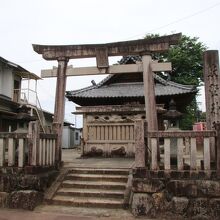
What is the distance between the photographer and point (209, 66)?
795 centimetres

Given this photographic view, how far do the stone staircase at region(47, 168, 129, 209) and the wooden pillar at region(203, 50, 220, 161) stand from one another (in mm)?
2827

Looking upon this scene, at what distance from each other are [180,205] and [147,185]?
2.80 feet

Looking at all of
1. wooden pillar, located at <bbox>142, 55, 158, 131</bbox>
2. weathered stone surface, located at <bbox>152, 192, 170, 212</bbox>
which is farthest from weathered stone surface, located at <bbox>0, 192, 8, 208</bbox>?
wooden pillar, located at <bbox>142, 55, 158, 131</bbox>

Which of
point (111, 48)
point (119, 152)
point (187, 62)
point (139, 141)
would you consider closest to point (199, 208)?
point (139, 141)

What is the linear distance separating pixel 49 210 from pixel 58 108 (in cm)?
347

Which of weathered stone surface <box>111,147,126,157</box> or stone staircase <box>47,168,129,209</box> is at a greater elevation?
weathered stone surface <box>111,147,126,157</box>

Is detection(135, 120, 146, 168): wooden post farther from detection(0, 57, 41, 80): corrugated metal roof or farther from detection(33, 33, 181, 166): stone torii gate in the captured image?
detection(0, 57, 41, 80): corrugated metal roof

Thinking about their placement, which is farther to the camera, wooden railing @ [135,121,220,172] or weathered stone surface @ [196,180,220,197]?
wooden railing @ [135,121,220,172]

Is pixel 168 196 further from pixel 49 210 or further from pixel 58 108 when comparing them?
pixel 58 108

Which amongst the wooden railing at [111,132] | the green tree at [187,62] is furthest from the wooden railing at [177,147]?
the green tree at [187,62]

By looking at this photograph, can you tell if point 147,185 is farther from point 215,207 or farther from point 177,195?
point 215,207

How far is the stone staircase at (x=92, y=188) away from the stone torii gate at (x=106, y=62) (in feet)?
3.49

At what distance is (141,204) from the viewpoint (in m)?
7.02

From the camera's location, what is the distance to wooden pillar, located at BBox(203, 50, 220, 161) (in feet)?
25.2
